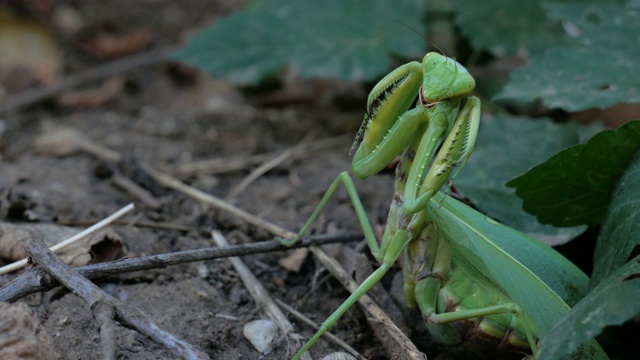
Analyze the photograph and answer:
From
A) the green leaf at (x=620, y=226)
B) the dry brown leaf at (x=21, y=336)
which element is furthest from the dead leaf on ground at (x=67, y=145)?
the green leaf at (x=620, y=226)

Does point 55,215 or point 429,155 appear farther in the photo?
point 55,215

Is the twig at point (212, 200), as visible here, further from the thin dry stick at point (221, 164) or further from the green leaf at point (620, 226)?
the green leaf at point (620, 226)

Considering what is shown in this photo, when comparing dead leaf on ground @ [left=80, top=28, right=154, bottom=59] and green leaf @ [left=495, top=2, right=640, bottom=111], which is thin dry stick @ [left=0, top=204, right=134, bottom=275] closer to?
green leaf @ [left=495, top=2, right=640, bottom=111]

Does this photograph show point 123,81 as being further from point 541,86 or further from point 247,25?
point 541,86

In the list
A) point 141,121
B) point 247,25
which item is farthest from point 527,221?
point 141,121

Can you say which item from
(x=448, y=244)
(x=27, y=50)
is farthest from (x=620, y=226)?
(x=27, y=50)

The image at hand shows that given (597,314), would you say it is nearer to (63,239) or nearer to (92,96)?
(63,239)

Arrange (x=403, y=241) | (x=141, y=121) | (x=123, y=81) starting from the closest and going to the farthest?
1. (x=403, y=241)
2. (x=141, y=121)
3. (x=123, y=81)
